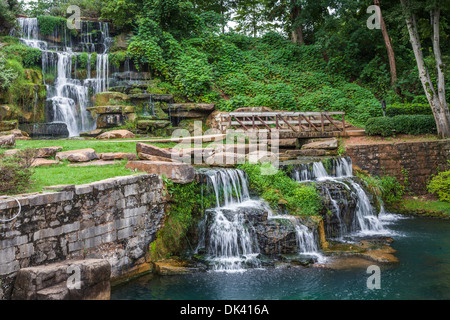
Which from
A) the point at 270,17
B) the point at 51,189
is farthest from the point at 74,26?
the point at 51,189

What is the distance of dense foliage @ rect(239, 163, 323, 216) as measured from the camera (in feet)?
32.1

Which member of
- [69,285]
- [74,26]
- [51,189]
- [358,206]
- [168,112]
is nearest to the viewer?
[69,285]

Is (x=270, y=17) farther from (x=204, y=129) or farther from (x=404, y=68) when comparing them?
(x=204, y=129)

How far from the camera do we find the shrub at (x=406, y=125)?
15.3 m

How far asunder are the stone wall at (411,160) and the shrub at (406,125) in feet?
4.65

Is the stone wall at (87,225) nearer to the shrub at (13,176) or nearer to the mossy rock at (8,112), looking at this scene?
the shrub at (13,176)

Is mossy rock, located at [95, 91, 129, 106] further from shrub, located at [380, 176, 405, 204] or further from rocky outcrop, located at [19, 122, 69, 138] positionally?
shrub, located at [380, 176, 405, 204]

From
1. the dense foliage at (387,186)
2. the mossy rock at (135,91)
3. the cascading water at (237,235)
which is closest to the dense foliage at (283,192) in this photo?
the cascading water at (237,235)

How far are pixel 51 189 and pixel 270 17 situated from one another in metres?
26.8

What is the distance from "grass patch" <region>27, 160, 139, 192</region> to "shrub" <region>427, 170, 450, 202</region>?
1181 cm

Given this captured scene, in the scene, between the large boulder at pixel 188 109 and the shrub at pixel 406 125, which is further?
the large boulder at pixel 188 109

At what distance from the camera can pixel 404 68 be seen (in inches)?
876

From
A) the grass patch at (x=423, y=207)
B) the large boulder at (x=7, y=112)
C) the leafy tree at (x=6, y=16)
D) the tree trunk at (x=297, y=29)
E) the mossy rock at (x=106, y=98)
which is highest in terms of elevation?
the tree trunk at (x=297, y=29)

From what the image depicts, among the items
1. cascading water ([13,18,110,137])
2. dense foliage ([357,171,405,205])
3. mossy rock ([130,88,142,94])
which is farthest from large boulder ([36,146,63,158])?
dense foliage ([357,171,405,205])
